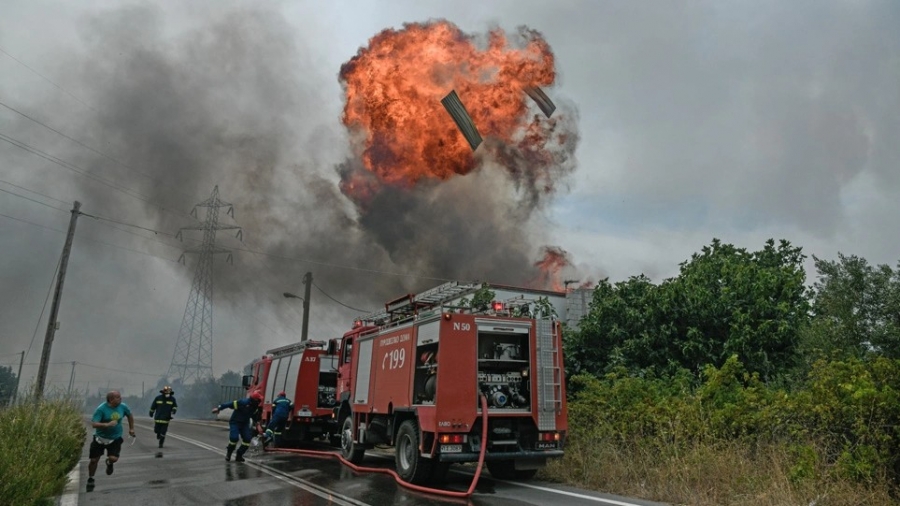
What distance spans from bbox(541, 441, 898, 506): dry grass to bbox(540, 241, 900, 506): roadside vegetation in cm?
2

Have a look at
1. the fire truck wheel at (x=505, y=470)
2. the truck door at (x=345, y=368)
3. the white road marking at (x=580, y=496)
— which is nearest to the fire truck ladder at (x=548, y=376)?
the white road marking at (x=580, y=496)

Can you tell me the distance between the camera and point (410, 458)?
375 inches

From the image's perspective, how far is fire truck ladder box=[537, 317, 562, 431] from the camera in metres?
9.51

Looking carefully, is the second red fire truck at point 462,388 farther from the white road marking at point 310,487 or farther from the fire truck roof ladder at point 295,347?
the fire truck roof ladder at point 295,347

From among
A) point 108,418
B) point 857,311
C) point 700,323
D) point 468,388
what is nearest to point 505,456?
point 468,388

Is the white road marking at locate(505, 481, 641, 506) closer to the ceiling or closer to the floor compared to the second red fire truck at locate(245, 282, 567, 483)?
closer to the floor

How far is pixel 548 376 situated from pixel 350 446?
526 centimetres

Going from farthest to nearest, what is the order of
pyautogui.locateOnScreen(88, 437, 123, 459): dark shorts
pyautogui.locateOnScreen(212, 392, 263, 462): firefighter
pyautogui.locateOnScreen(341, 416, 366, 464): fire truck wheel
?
pyautogui.locateOnScreen(212, 392, 263, 462): firefighter < pyautogui.locateOnScreen(341, 416, 366, 464): fire truck wheel < pyautogui.locateOnScreen(88, 437, 123, 459): dark shorts

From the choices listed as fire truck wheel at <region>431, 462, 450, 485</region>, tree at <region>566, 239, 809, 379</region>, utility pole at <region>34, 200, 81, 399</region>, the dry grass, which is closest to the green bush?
fire truck wheel at <region>431, 462, 450, 485</region>

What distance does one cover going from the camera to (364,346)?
42.1ft

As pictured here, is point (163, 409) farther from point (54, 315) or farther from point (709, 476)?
point (709, 476)

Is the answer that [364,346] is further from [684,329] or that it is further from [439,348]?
[684,329]

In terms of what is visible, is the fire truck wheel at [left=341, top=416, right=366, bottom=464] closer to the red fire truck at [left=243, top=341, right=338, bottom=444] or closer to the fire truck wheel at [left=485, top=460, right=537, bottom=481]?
the fire truck wheel at [left=485, top=460, right=537, bottom=481]

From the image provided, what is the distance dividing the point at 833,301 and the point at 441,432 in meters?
15.1
